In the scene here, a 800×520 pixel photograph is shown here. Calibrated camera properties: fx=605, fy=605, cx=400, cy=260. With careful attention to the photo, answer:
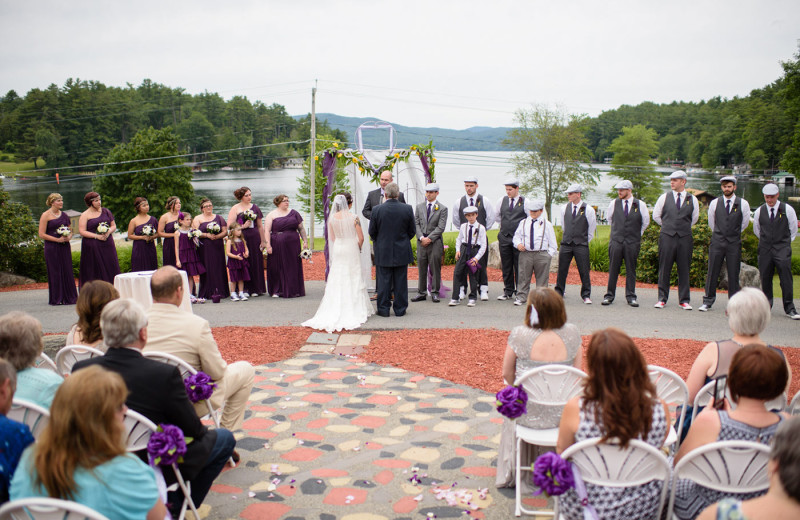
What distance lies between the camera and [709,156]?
7850 centimetres

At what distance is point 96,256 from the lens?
11.0m

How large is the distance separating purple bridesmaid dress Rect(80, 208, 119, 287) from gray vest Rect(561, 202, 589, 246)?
8211 millimetres

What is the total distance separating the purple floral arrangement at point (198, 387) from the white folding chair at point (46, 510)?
1.44m

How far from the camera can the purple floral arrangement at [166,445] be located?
295cm

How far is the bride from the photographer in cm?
909

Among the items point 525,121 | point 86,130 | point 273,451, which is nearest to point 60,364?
point 273,451

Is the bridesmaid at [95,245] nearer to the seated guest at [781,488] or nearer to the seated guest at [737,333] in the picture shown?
the seated guest at [737,333]

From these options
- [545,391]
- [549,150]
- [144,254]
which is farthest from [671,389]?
[549,150]

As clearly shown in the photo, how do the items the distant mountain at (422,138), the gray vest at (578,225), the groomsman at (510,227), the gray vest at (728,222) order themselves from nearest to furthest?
the gray vest at (728,222)
the gray vest at (578,225)
the groomsman at (510,227)
the distant mountain at (422,138)

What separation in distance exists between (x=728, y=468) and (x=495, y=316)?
705 cm

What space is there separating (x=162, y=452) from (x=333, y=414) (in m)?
2.64

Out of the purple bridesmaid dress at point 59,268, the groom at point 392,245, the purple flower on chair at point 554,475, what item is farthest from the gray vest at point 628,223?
the purple bridesmaid dress at point 59,268

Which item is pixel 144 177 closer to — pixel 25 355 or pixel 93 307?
pixel 93 307

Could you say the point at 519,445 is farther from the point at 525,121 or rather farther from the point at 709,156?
the point at 709,156
